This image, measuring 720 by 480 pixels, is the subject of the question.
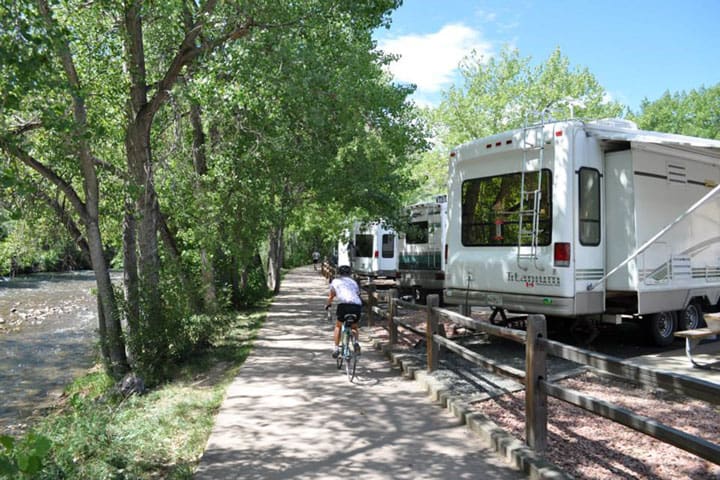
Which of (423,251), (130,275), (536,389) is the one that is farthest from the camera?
(423,251)

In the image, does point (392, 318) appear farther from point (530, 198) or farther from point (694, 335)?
point (694, 335)

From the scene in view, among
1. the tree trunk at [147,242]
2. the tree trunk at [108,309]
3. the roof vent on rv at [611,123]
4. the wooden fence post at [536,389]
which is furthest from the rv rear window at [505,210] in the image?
the tree trunk at [108,309]

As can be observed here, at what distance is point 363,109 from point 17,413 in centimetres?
959

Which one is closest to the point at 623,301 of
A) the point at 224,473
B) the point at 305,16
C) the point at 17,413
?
the point at 224,473

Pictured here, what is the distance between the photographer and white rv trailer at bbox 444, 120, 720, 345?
328 inches

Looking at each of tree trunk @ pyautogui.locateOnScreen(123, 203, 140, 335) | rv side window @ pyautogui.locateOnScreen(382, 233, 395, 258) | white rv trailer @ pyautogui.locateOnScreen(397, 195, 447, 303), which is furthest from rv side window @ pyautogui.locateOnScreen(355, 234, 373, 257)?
tree trunk @ pyautogui.locateOnScreen(123, 203, 140, 335)

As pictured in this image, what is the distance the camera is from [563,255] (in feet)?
27.1

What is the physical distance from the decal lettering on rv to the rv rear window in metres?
0.46

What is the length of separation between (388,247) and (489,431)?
19.9 meters

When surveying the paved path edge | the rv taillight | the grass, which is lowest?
the grass

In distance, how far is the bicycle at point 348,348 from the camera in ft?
28.1

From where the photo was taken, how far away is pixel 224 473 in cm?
489

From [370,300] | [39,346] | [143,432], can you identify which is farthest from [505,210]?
[39,346]

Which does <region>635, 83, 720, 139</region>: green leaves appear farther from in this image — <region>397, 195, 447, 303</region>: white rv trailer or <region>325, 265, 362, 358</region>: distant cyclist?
<region>325, 265, 362, 358</region>: distant cyclist
